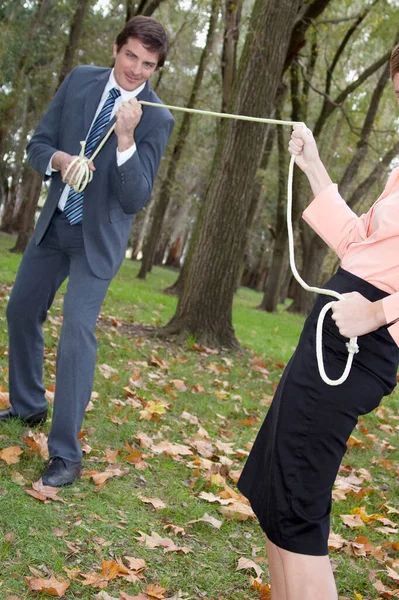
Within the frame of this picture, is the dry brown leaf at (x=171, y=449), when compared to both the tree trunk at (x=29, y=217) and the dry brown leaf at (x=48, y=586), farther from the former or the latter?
the tree trunk at (x=29, y=217)

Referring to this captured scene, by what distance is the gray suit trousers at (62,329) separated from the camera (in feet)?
11.7

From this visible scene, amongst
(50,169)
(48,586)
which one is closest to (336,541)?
(48,586)

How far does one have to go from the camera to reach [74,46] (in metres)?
14.5

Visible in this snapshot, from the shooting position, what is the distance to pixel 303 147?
103 inches

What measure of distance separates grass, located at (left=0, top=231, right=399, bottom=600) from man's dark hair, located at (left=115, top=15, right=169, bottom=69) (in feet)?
7.43

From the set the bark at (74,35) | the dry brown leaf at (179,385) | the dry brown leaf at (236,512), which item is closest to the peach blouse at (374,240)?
the dry brown leaf at (236,512)

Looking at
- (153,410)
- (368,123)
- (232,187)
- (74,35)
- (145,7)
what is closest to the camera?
(153,410)

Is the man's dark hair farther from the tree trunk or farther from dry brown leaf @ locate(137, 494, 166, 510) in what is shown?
the tree trunk

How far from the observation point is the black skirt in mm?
2146

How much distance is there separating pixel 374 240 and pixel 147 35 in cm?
203

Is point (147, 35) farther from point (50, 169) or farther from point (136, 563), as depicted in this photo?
point (136, 563)

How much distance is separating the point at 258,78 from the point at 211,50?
11.3 meters

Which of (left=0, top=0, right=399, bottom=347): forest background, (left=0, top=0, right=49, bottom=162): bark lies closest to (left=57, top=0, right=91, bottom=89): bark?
(left=0, top=0, right=399, bottom=347): forest background

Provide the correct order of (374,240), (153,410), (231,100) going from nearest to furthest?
(374,240), (153,410), (231,100)
